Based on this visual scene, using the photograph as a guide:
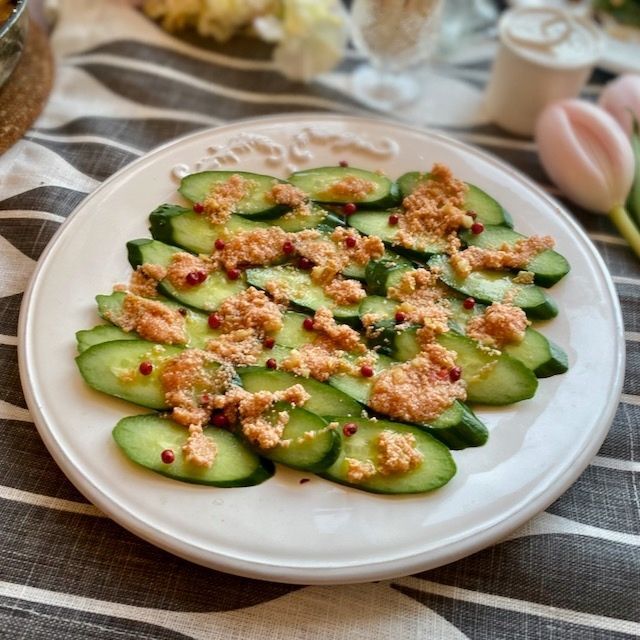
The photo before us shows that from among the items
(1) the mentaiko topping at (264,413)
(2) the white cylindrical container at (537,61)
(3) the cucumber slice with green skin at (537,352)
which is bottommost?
(3) the cucumber slice with green skin at (537,352)

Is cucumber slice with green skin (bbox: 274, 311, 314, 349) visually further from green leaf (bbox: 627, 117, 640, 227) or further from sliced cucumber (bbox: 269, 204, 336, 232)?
green leaf (bbox: 627, 117, 640, 227)

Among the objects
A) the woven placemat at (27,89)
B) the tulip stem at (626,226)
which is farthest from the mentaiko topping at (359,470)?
the woven placemat at (27,89)

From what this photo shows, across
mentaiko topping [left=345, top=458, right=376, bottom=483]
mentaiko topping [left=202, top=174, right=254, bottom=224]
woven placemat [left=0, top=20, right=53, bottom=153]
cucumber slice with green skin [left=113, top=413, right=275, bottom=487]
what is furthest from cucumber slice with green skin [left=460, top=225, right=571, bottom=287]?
woven placemat [left=0, top=20, right=53, bottom=153]

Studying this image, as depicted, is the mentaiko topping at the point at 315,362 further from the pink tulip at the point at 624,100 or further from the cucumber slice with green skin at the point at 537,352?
the pink tulip at the point at 624,100

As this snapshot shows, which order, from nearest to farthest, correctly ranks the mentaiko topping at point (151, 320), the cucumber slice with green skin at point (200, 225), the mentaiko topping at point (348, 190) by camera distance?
1. the mentaiko topping at point (151, 320)
2. the cucumber slice with green skin at point (200, 225)
3. the mentaiko topping at point (348, 190)

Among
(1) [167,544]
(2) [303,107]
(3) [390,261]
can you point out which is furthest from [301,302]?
(2) [303,107]

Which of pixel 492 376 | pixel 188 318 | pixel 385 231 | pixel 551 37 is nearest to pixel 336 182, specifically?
pixel 385 231

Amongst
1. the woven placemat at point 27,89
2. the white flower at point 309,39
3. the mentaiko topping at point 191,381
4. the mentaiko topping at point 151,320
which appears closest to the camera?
the mentaiko topping at point 191,381
